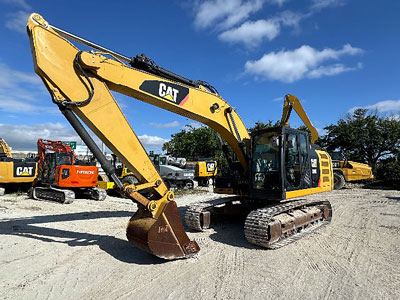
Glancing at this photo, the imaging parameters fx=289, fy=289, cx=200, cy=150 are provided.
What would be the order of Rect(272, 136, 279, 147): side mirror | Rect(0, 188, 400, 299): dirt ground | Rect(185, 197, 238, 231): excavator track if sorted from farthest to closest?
Rect(185, 197, 238, 231): excavator track, Rect(272, 136, 279, 147): side mirror, Rect(0, 188, 400, 299): dirt ground

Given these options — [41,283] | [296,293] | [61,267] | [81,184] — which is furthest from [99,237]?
[81,184]

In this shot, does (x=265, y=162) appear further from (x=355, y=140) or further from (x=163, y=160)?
(x=355, y=140)

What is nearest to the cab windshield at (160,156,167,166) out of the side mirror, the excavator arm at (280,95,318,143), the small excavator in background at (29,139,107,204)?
the small excavator in background at (29,139,107,204)

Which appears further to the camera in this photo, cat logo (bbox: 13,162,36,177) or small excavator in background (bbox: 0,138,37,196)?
cat logo (bbox: 13,162,36,177)

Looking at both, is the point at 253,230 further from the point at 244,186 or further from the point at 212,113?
the point at 212,113

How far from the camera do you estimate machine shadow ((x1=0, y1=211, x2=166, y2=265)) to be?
5070mm

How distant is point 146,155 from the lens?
4.82m

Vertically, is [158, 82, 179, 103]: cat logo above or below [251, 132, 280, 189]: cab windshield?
above

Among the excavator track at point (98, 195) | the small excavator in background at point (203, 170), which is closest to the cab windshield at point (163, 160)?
the small excavator in background at point (203, 170)

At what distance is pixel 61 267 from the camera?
4617 millimetres

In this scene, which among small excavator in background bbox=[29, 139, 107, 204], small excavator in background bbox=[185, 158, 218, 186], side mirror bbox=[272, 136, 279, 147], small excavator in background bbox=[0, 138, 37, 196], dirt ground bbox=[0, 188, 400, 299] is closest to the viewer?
dirt ground bbox=[0, 188, 400, 299]

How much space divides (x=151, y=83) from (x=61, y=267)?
3.37m

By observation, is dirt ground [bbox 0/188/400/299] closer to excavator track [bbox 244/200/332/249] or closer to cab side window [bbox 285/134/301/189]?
excavator track [bbox 244/200/332/249]

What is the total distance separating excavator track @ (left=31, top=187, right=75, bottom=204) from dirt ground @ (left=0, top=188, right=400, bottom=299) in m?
3.78
